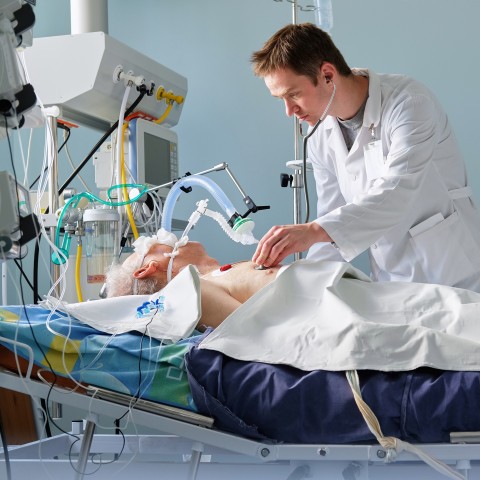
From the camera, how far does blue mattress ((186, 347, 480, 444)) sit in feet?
4.75

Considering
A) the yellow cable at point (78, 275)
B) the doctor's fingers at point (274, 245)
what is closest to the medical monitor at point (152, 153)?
the yellow cable at point (78, 275)

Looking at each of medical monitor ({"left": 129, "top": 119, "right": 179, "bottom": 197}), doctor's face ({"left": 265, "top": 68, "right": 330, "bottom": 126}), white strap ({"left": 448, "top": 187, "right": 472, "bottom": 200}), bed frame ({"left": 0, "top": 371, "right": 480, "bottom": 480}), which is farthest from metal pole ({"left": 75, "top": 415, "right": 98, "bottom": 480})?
medical monitor ({"left": 129, "top": 119, "right": 179, "bottom": 197})

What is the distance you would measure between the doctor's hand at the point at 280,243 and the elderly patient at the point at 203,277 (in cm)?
13

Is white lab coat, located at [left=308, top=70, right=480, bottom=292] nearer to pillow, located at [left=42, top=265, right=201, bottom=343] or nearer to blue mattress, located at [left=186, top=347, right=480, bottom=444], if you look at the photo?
pillow, located at [left=42, top=265, right=201, bottom=343]

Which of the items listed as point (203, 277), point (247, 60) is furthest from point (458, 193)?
point (247, 60)

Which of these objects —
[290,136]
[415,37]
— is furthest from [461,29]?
[290,136]

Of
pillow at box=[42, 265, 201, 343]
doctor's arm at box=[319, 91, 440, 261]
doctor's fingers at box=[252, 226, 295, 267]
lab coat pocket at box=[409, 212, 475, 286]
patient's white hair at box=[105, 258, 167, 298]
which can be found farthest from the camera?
lab coat pocket at box=[409, 212, 475, 286]

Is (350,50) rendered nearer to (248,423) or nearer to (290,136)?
(290,136)

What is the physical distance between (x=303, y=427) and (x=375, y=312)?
1.34 ft

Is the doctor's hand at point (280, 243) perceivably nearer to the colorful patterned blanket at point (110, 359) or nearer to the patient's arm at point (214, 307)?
the patient's arm at point (214, 307)

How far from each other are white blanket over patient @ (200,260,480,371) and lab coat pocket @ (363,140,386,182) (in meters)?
0.52

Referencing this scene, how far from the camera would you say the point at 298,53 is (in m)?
2.21

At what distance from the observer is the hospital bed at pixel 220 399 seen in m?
1.45

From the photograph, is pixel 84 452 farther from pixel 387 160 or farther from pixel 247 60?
pixel 247 60
